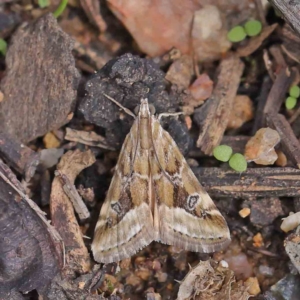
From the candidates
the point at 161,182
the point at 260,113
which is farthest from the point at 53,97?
the point at 260,113

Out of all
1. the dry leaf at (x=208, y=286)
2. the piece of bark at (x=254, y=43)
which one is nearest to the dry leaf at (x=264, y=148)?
the piece of bark at (x=254, y=43)

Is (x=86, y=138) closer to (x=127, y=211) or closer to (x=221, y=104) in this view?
(x=127, y=211)

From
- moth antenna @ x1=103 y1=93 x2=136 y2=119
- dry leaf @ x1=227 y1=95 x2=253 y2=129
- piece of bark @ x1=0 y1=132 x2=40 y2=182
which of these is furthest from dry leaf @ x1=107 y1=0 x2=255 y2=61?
piece of bark @ x1=0 y1=132 x2=40 y2=182

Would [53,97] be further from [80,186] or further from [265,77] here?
[265,77]

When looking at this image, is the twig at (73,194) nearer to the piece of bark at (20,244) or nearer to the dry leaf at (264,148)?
the piece of bark at (20,244)

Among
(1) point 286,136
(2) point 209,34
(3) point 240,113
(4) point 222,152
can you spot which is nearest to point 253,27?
(2) point 209,34
